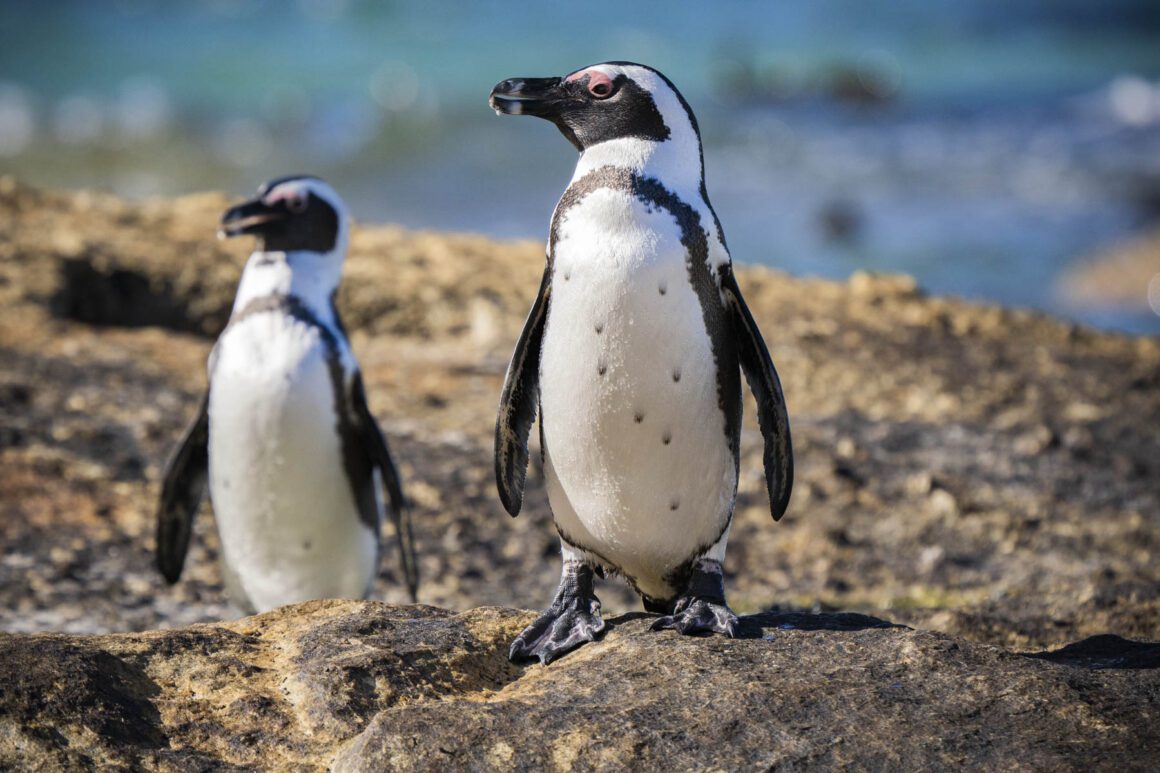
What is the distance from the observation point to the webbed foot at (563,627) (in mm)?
3266

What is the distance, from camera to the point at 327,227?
5363 millimetres

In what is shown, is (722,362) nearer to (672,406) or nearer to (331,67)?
(672,406)

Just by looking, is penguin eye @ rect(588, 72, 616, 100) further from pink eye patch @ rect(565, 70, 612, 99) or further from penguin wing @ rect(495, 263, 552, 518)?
penguin wing @ rect(495, 263, 552, 518)

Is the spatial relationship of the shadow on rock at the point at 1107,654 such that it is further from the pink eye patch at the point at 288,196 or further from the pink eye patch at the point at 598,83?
the pink eye patch at the point at 288,196

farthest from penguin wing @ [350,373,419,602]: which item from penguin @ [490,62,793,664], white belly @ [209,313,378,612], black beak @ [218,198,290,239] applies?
penguin @ [490,62,793,664]

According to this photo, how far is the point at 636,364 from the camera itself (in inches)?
134

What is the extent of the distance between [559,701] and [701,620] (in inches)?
21.3

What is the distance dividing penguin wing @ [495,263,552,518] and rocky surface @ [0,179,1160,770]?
1.34ft

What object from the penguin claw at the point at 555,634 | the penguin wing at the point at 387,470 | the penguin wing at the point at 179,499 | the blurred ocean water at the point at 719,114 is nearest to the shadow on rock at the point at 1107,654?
the penguin claw at the point at 555,634

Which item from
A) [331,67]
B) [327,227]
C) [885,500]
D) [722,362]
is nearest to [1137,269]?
[885,500]

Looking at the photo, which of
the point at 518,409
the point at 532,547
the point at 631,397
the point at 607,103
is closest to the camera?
the point at 631,397

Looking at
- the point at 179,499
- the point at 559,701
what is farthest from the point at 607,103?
the point at 179,499

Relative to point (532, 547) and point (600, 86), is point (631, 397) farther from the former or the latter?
point (532, 547)

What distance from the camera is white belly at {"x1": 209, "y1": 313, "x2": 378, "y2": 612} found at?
4992 mm
